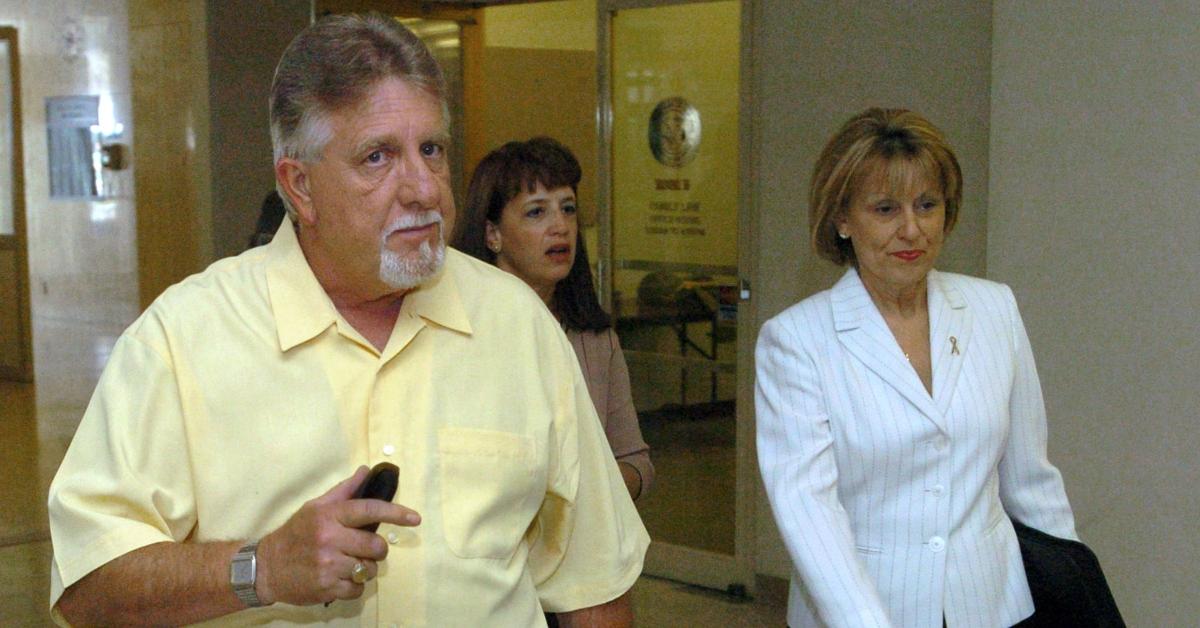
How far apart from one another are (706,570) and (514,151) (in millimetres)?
3274

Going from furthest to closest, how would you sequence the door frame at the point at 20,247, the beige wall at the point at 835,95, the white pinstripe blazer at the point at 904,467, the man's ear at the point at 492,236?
the door frame at the point at 20,247
the beige wall at the point at 835,95
the man's ear at the point at 492,236
the white pinstripe blazer at the point at 904,467

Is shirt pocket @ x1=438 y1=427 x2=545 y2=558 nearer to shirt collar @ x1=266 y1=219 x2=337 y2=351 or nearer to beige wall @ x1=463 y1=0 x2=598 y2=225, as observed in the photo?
shirt collar @ x1=266 y1=219 x2=337 y2=351

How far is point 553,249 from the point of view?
3.39 m

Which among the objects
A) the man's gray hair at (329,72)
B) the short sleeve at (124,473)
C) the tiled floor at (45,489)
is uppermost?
the man's gray hair at (329,72)

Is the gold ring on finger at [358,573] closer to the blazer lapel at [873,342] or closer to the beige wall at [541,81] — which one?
the blazer lapel at [873,342]

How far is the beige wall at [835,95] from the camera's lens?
5.02 m

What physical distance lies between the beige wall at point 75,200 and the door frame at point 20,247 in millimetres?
A: 31

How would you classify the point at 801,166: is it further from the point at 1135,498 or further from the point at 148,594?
the point at 148,594

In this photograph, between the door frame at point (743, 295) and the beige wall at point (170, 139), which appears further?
the beige wall at point (170, 139)

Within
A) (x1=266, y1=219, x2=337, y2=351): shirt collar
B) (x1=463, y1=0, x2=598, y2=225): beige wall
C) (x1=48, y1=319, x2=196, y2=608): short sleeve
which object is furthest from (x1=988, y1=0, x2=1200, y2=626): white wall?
(x1=463, y1=0, x2=598, y2=225): beige wall

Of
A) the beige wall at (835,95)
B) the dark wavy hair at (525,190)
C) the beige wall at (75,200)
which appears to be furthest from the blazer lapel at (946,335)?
the beige wall at (75,200)

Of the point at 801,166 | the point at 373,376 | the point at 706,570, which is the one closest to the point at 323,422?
the point at 373,376

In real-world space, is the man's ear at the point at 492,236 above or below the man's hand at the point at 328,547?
above

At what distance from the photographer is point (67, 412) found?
6977 millimetres
